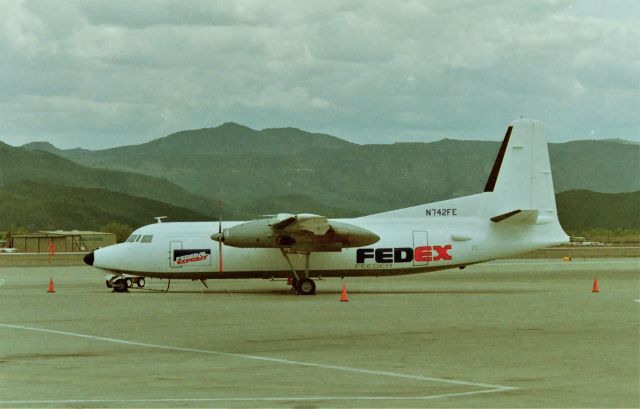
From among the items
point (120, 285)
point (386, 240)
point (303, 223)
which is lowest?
point (120, 285)

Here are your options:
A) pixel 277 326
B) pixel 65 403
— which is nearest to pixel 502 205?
pixel 277 326

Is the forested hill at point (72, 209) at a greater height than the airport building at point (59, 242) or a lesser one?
greater

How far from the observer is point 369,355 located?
18.0 m

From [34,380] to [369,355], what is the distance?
608cm

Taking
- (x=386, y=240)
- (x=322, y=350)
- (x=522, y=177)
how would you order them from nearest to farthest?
1. (x=322, y=350)
2. (x=386, y=240)
3. (x=522, y=177)

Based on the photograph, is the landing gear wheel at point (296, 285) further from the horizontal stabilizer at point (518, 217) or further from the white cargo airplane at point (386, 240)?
the horizontal stabilizer at point (518, 217)

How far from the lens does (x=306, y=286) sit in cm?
3622

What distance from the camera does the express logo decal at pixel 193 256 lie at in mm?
36844

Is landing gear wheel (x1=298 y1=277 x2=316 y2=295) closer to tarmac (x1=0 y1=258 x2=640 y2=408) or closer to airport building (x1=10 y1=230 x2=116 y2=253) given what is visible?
tarmac (x1=0 y1=258 x2=640 y2=408)

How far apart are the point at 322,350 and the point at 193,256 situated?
1870 cm

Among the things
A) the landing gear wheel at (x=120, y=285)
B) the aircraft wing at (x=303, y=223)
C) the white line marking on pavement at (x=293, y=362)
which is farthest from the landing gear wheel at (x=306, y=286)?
the white line marking on pavement at (x=293, y=362)

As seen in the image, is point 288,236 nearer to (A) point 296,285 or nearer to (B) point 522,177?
(A) point 296,285

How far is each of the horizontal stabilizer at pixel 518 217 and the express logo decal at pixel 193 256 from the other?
1098 cm

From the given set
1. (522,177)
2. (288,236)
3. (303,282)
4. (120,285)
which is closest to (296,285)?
(303,282)
